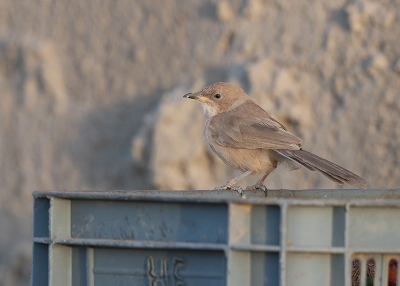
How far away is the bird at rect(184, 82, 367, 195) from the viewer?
491cm

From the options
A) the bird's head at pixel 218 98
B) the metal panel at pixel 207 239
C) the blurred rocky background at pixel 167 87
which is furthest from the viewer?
the blurred rocky background at pixel 167 87

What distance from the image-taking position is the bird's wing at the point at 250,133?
4.91 meters

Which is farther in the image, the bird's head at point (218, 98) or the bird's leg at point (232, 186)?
the bird's head at point (218, 98)

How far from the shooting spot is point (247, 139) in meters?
5.09

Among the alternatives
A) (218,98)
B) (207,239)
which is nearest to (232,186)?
(218,98)

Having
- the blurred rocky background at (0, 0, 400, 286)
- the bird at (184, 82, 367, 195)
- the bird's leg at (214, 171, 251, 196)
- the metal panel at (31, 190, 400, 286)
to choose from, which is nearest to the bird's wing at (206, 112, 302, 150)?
the bird at (184, 82, 367, 195)

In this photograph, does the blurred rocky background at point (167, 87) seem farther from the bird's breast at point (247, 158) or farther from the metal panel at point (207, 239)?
the metal panel at point (207, 239)

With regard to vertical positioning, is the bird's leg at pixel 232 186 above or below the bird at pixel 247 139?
below

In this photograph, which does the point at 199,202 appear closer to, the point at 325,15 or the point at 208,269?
the point at 208,269

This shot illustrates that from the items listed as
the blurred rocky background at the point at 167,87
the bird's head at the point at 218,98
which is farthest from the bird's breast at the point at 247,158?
the blurred rocky background at the point at 167,87

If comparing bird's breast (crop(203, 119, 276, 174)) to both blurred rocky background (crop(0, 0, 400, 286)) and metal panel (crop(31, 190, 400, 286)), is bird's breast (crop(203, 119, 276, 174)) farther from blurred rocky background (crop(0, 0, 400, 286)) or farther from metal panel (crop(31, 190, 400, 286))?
metal panel (crop(31, 190, 400, 286))

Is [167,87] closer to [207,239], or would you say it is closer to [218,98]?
[218,98]

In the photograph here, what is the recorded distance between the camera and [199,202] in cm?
268

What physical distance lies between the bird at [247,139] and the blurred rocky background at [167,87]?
1217mm
